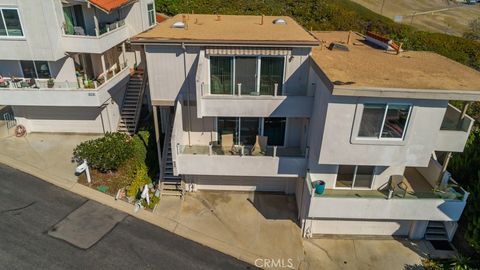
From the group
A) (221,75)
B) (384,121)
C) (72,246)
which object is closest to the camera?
(384,121)

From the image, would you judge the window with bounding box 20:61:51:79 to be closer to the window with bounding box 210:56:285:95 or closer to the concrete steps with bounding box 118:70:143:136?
the concrete steps with bounding box 118:70:143:136

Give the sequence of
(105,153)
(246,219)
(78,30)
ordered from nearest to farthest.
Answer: (246,219), (105,153), (78,30)

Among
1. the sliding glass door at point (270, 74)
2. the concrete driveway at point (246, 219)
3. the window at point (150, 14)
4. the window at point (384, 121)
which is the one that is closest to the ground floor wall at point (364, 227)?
the concrete driveway at point (246, 219)

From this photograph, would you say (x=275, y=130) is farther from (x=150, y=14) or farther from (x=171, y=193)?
(x=150, y=14)

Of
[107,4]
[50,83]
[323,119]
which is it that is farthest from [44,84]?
[323,119]

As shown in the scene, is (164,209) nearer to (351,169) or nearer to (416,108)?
(351,169)

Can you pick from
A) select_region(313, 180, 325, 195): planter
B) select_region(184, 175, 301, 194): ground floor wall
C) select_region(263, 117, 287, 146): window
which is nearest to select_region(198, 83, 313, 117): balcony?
select_region(263, 117, 287, 146): window

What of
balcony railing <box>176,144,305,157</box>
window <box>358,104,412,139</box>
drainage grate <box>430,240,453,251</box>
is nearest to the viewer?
window <box>358,104,412,139</box>
